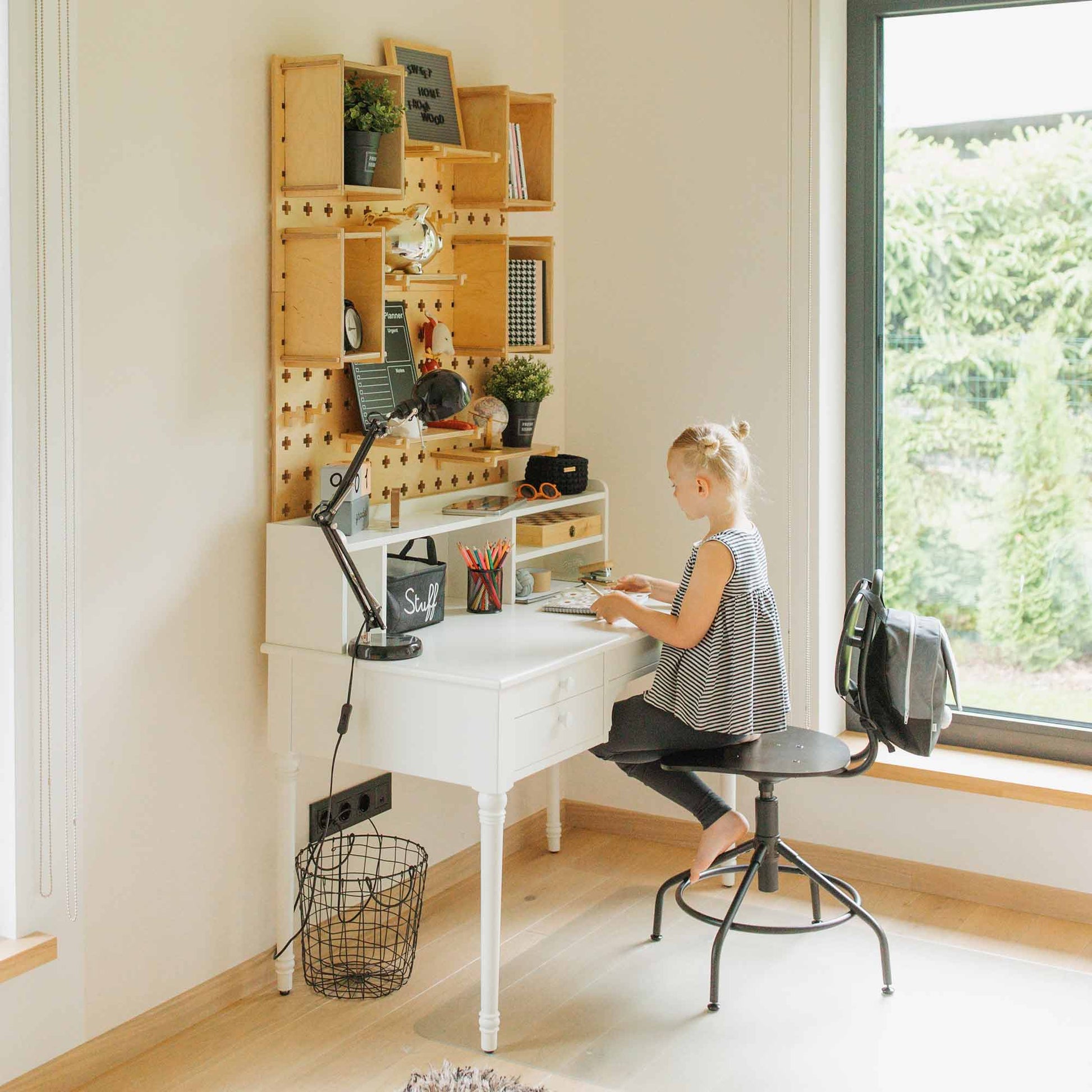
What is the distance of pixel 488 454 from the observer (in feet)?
10.3

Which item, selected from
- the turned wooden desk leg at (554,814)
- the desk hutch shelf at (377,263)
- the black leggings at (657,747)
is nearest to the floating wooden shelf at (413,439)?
the desk hutch shelf at (377,263)

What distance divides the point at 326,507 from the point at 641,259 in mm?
1367

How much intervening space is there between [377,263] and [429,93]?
20.6 inches

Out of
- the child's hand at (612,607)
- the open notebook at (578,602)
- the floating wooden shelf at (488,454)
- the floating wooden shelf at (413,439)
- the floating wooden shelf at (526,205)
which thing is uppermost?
the floating wooden shelf at (526,205)

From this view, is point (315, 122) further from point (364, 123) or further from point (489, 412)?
point (489, 412)

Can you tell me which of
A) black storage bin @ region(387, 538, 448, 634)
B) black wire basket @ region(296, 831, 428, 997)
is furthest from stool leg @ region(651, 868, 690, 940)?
black storage bin @ region(387, 538, 448, 634)

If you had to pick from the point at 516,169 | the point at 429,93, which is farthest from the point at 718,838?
the point at 429,93

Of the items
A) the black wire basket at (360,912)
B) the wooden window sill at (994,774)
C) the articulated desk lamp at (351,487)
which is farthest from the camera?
the wooden window sill at (994,774)

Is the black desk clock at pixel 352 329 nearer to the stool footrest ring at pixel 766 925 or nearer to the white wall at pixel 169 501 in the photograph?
the white wall at pixel 169 501

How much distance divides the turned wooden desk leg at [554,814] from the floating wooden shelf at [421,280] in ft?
4.18

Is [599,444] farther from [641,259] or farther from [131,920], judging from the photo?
[131,920]

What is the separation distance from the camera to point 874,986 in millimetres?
2773

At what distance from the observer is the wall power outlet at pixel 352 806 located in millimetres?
2857

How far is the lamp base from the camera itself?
254cm
